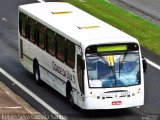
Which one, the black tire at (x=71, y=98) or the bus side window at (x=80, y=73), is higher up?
the bus side window at (x=80, y=73)

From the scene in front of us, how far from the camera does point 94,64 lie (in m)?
30.5

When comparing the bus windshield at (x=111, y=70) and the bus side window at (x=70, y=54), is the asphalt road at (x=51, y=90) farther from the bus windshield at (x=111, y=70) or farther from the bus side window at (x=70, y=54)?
the bus side window at (x=70, y=54)

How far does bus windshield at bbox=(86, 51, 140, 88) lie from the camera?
100 feet

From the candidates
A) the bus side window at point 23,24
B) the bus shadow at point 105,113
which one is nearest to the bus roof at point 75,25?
the bus side window at point 23,24

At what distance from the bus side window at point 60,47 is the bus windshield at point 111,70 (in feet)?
7.95

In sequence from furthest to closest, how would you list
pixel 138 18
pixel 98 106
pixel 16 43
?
pixel 138 18 < pixel 16 43 < pixel 98 106

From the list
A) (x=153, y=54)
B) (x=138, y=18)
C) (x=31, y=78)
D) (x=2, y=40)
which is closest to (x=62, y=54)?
(x=31, y=78)

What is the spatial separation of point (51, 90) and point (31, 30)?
308 centimetres

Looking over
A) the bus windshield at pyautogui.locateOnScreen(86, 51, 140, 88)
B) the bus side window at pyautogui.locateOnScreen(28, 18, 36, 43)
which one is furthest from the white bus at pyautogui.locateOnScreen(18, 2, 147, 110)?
the bus side window at pyautogui.locateOnScreen(28, 18, 36, 43)

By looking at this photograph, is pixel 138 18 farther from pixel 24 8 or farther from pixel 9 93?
pixel 9 93

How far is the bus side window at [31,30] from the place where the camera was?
36219mm

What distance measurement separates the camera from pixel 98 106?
30.4 m

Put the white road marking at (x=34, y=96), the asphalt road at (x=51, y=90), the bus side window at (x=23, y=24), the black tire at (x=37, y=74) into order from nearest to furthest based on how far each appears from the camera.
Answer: the white road marking at (x=34, y=96) → the asphalt road at (x=51, y=90) → the black tire at (x=37, y=74) → the bus side window at (x=23, y=24)

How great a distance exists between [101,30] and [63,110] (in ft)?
10.7
